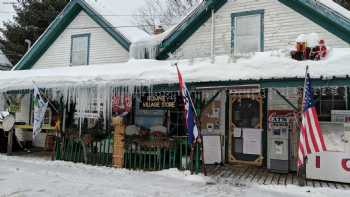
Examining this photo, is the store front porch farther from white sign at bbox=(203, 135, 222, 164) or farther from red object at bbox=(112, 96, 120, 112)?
red object at bbox=(112, 96, 120, 112)

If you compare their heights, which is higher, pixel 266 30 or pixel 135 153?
pixel 266 30

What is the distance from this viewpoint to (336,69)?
26.2 ft

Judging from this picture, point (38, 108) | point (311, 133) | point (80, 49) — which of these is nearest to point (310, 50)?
point (311, 133)

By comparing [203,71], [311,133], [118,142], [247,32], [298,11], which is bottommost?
[118,142]

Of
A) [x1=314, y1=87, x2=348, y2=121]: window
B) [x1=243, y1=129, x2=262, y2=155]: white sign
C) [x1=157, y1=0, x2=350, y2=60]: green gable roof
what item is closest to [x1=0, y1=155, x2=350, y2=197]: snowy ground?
[x1=243, y1=129, x2=262, y2=155]: white sign

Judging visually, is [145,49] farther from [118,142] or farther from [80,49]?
[118,142]

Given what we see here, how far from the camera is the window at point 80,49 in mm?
16016

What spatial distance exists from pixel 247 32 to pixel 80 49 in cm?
778

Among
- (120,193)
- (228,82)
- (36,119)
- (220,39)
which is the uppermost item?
(220,39)

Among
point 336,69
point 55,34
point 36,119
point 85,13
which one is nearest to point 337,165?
point 336,69

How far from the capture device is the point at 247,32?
1212cm

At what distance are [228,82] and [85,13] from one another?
31.2 feet

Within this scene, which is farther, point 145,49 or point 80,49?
point 80,49

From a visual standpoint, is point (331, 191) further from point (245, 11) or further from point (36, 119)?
point (36, 119)
